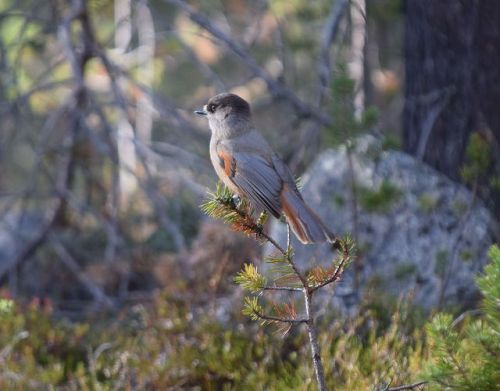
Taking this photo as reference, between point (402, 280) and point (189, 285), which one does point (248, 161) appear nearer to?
point (402, 280)

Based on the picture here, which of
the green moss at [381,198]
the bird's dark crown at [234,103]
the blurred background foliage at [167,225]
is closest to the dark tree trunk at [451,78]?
the blurred background foliage at [167,225]

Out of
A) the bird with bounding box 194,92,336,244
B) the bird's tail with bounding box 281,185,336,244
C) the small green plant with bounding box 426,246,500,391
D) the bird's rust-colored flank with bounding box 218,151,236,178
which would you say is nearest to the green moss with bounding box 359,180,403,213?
the bird with bounding box 194,92,336,244

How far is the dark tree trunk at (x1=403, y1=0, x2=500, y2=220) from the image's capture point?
555cm

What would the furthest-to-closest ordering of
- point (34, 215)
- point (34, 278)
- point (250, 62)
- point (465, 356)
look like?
1. point (34, 215)
2. point (34, 278)
3. point (250, 62)
4. point (465, 356)

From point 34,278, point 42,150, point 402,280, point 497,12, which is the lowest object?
point 34,278

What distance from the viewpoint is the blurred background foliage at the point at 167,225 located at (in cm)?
423

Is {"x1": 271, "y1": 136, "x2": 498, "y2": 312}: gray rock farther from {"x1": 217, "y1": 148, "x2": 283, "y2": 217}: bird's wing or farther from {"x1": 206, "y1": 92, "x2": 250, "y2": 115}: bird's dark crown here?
{"x1": 217, "y1": 148, "x2": 283, "y2": 217}: bird's wing

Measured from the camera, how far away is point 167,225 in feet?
19.5

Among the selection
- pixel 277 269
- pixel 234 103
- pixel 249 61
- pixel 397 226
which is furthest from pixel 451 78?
pixel 277 269

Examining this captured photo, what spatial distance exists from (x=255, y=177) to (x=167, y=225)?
215 cm

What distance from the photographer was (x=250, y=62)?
5.36 m

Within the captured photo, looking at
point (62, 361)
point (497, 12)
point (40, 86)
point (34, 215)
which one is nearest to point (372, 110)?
point (497, 12)

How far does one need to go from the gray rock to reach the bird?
0.66 m

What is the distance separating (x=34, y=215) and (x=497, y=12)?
482 centimetres
